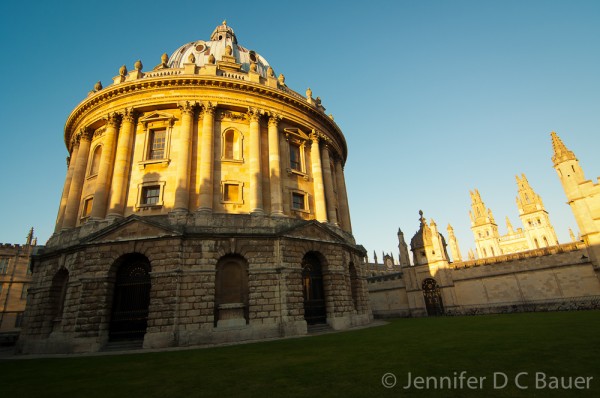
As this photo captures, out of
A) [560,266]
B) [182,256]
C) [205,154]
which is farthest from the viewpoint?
[560,266]

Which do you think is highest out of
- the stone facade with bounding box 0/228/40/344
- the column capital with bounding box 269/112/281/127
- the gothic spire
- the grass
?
the column capital with bounding box 269/112/281/127

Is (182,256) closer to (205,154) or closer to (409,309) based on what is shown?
(205,154)

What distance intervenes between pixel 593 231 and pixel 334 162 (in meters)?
22.8

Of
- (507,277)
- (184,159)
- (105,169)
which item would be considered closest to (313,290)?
(184,159)

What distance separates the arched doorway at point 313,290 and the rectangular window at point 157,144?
13238 mm

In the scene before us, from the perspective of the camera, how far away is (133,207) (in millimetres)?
20906

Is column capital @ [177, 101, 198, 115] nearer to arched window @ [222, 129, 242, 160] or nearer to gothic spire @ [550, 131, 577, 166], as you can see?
arched window @ [222, 129, 242, 160]

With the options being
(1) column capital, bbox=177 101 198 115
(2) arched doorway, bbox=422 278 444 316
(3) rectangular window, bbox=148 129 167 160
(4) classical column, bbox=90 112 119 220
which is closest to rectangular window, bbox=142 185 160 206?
(3) rectangular window, bbox=148 129 167 160

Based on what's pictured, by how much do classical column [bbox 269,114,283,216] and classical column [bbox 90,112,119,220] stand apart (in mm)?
11617

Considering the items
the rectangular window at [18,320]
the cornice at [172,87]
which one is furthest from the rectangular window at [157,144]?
the rectangular window at [18,320]

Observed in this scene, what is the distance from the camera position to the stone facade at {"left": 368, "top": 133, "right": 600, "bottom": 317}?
25.4 metres

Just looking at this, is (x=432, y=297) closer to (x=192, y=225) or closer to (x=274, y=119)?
(x=274, y=119)

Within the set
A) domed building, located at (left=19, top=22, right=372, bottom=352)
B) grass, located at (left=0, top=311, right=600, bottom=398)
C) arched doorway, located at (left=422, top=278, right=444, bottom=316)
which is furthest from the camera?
arched doorway, located at (left=422, top=278, right=444, bottom=316)

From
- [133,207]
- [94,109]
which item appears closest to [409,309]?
[133,207]
